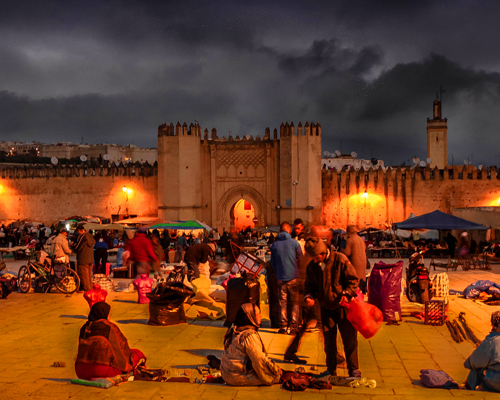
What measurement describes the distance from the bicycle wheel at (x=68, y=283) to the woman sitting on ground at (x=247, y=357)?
6544mm

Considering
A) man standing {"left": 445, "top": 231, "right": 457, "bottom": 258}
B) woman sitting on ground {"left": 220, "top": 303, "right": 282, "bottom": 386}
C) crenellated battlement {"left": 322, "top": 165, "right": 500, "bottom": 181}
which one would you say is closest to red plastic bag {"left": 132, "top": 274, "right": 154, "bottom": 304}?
woman sitting on ground {"left": 220, "top": 303, "right": 282, "bottom": 386}

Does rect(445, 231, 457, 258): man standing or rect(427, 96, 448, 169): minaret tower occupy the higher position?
rect(427, 96, 448, 169): minaret tower

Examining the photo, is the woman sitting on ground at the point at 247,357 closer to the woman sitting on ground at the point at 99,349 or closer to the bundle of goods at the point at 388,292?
the woman sitting on ground at the point at 99,349

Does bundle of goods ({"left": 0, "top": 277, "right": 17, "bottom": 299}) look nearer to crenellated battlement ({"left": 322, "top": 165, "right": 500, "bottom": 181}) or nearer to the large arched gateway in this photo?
the large arched gateway

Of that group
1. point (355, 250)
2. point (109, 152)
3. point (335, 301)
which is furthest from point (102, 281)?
point (109, 152)

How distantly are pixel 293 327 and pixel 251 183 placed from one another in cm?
2079

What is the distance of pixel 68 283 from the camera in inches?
430

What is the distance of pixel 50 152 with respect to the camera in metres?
73.8

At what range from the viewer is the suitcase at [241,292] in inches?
299

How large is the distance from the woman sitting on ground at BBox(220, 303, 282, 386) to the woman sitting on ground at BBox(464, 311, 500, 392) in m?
1.82

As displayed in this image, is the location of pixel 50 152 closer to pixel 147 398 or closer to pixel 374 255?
pixel 374 255

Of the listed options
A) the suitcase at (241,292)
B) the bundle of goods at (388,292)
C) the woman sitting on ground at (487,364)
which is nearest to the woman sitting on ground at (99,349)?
the suitcase at (241,292)

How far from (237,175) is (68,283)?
58.0 feet

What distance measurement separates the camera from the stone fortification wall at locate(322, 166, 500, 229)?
2753 centimetres
